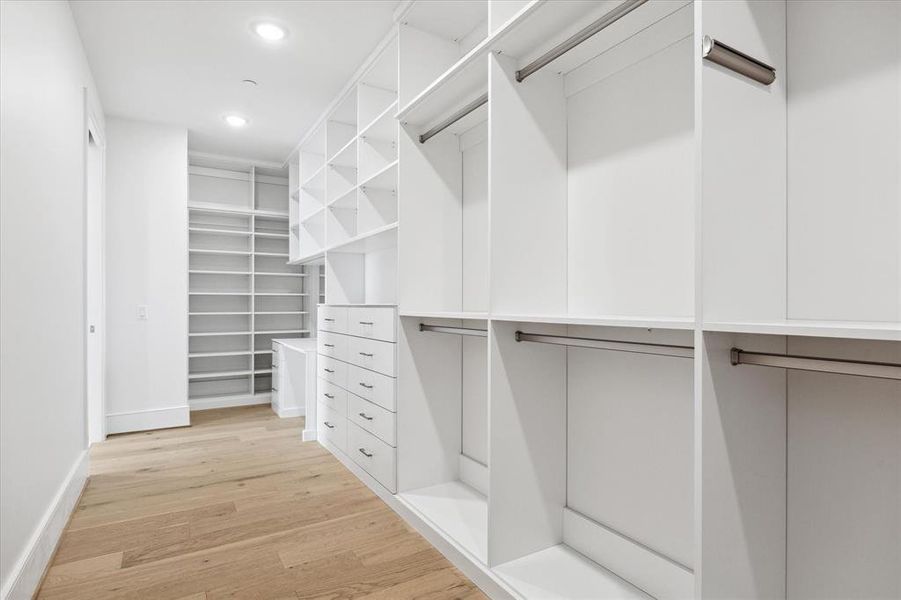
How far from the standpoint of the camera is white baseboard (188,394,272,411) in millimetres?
4984

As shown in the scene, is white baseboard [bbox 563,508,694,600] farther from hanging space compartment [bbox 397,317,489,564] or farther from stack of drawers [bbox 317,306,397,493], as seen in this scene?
stack of drawers [bbox 317,306,397,493]

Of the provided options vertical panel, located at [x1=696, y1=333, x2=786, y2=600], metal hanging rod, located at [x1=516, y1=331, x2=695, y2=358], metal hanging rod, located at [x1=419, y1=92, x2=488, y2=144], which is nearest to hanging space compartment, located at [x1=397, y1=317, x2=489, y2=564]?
metal hanging rod, located at [x1=516, y1=331, x2=695, y2=358]

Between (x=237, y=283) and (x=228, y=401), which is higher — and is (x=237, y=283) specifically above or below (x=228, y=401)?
above

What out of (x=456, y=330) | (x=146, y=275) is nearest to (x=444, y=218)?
(x=456, y=330)

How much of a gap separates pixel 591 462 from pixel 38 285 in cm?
233

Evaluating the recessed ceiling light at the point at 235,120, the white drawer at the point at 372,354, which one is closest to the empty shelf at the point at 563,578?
the white drawer at the point at 372,354

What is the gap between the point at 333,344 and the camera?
3.36 meters

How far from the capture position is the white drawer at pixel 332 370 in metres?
3.18

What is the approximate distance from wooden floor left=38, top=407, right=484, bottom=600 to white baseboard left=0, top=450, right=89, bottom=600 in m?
0.05

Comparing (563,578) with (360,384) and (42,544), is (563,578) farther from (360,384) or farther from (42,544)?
(42,544)

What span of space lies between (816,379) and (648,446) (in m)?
0.59

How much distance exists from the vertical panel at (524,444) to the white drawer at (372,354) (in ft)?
2.84

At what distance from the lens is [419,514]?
2.26 metres

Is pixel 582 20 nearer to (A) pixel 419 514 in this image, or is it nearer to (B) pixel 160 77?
(A) pixel 419 514
